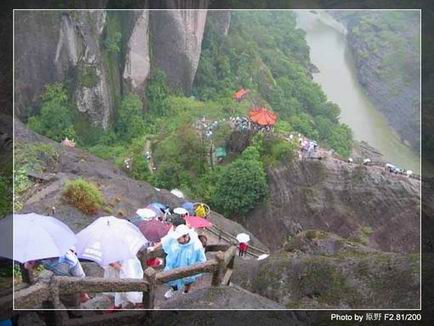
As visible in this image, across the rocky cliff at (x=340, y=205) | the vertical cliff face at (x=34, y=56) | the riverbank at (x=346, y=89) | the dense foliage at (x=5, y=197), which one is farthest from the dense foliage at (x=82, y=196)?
the riverbank at (x=346, y=89)

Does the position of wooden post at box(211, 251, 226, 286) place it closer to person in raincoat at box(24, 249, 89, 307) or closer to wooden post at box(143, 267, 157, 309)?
wooden post at box(143, 267, 157, 309)

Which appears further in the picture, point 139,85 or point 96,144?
point 139,85

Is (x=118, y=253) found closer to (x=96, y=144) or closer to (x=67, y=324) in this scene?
(x=67, y=324)

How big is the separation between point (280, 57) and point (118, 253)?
89.5ft

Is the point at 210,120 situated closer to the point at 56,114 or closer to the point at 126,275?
the point at 56,114

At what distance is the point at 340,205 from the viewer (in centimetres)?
1459

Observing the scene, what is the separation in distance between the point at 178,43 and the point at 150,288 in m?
18.3

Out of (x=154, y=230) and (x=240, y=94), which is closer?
(x=154, y=230)

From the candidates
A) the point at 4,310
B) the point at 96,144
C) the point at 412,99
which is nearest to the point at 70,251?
the point at 4,310

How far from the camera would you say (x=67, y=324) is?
359 centimetres

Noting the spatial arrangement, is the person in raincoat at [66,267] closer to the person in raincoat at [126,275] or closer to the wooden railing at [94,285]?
the wooden railing at [94,285]

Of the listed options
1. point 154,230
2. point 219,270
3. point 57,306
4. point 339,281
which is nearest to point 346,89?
point 154,230

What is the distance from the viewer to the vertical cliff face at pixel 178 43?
20266 millimetres

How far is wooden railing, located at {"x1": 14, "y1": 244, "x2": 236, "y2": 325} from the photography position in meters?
3.36
